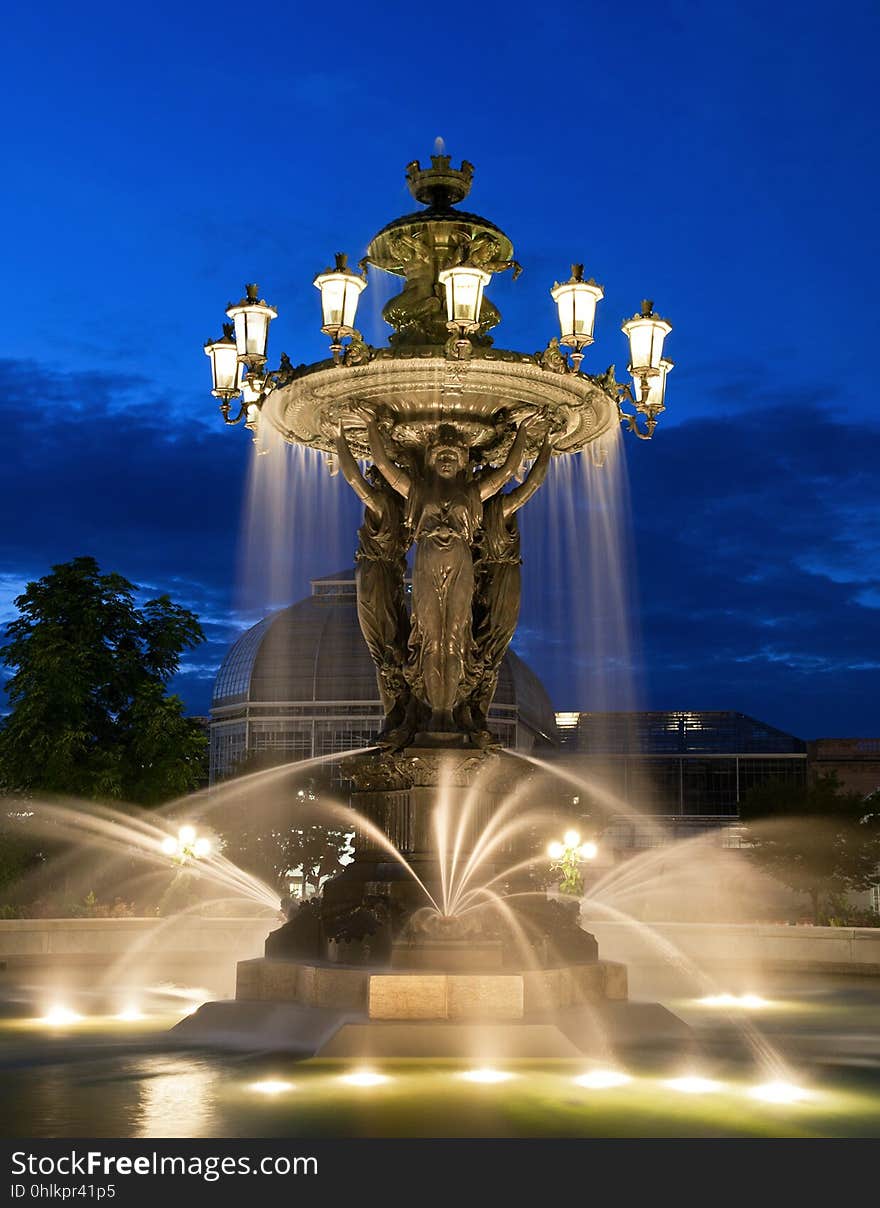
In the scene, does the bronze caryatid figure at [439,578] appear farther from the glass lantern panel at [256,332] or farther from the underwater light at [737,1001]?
the underwater light at [737,1001]

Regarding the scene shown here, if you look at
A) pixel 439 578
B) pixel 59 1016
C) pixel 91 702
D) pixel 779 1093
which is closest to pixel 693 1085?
pixel 779 1093

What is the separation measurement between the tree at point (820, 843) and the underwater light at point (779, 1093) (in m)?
25.5

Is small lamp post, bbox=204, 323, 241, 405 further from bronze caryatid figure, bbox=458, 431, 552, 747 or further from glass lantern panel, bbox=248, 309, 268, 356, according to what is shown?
bronze caryatid figure, bbox=458, 431, 552, 747

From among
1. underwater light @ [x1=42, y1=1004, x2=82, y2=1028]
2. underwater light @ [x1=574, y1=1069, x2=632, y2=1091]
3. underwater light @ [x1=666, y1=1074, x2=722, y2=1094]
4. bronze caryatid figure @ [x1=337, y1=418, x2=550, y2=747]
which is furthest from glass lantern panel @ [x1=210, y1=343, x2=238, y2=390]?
underwater light @ [x1=666, y1=1074, x2=722, y2=1094]

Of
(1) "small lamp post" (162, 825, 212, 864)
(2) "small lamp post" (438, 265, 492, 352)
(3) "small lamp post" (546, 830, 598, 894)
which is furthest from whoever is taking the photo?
(1) "small lamp post" (162, 825, 212, 864)

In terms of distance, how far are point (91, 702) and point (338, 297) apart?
2380 centimetres

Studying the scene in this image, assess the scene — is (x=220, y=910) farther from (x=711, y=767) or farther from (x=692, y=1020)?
(x=711, y=767)

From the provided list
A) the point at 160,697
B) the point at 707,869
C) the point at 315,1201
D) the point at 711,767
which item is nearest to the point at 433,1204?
the point at 315,1201

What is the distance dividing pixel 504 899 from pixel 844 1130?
4757 millimetres

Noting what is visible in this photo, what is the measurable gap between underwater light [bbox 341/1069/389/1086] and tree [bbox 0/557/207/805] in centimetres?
2430

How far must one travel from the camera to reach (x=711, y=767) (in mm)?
73938

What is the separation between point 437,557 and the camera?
13.0 metres

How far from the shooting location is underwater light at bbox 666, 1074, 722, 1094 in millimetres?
9164

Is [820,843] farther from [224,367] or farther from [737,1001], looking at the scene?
[224,367]
